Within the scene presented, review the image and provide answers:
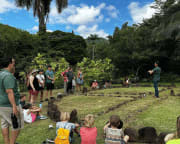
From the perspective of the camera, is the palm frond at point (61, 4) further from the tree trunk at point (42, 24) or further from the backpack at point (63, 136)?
the backpack at point (63, 136)

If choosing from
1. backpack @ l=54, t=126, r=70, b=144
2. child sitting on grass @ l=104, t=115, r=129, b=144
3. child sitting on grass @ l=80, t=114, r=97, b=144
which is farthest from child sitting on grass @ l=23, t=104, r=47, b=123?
child sitting on grass @ l=104, t=115, r=129, b=144

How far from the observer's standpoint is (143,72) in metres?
25.9

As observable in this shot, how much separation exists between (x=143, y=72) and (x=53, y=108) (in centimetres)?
2125

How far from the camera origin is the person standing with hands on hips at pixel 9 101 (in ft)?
11.5

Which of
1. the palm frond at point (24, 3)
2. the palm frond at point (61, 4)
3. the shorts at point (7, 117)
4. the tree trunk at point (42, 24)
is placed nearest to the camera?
the shorts at point (7, 117)

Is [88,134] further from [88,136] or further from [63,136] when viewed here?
[63,136]

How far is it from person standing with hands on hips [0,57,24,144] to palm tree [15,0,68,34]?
19384 mm

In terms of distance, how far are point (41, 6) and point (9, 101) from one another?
71.9 ft

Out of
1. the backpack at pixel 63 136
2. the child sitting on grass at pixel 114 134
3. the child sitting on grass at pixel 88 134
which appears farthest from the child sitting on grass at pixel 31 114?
the child sitting on grass at pixel 114 134

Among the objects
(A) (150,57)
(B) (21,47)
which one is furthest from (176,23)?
(B) (21,47)

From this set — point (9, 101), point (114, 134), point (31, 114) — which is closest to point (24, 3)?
point (31, 114)

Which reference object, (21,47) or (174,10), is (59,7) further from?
(174,10)

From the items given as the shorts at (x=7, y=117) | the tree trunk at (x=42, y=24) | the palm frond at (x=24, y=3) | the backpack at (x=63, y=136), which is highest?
the palm frond at (x=24, y=3)

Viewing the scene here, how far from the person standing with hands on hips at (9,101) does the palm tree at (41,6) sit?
19384mm
